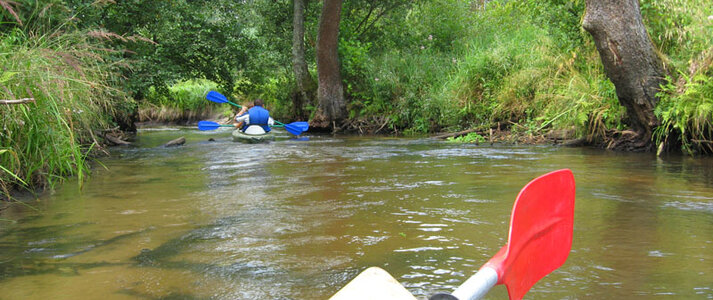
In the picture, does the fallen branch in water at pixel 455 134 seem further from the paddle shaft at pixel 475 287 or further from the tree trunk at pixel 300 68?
the paddle shaft at pixel 475 287

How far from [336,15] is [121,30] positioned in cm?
439

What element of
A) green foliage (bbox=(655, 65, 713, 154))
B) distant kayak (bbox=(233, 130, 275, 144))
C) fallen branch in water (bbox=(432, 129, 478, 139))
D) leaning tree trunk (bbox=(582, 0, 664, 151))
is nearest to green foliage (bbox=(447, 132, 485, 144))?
fallen branch in water (bbox=(432, 129, 478, 139))

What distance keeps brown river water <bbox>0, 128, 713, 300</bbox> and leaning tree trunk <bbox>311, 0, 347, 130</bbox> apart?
6.60 metres

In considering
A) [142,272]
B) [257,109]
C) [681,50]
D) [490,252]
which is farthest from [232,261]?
[257,109]

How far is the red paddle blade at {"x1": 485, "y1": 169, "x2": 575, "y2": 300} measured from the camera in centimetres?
188

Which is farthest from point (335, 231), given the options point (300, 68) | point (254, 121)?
point (300, 68)

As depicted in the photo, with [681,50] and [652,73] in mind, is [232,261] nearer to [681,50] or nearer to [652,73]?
[652,73]

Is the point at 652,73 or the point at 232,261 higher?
the point at 652,73

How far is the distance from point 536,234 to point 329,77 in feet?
39.5

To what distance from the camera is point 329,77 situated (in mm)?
13930

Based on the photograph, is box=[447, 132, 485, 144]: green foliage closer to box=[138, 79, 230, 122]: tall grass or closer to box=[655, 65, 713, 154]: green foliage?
box=[655, 65, 713, 154]: green foliage

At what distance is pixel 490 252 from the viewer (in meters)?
3.53

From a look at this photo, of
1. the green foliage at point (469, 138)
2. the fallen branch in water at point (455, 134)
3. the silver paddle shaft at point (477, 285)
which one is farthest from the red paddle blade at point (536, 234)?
the fallen branch in water at point (455, 134)

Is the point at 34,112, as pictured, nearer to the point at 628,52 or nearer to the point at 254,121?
the point at 628,52
